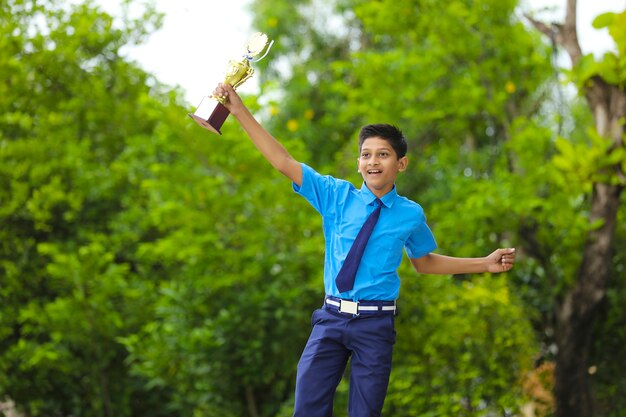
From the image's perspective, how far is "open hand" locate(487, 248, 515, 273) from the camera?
331 cm

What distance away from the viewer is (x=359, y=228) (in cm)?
310

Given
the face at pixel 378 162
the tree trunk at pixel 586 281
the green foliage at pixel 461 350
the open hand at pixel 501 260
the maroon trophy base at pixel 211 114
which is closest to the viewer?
the maroon trophy base at pixel 211 114

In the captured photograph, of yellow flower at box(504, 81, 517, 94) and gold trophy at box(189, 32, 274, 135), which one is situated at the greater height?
yellow flower at box(504, 81, 517, 94)

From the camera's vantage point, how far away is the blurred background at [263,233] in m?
6.04

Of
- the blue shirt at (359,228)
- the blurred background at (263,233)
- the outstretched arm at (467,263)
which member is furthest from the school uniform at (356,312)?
the blurred background at (263,233)

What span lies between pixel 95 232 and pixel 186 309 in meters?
1.95

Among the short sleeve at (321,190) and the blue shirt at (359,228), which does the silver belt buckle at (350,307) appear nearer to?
the blue shirt at (359,228)

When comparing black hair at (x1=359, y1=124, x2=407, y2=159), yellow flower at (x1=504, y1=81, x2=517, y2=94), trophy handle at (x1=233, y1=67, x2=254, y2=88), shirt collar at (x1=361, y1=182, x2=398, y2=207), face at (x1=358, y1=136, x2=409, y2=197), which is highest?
yellow flower at (x1=504, y1=81, x2=517, y2=94)

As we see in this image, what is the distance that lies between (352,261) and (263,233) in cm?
327

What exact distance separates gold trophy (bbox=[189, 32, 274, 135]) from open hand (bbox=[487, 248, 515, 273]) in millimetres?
1077

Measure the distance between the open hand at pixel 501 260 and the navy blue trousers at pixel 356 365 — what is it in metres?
0.47

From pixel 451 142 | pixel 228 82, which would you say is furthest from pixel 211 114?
pixel 451 142

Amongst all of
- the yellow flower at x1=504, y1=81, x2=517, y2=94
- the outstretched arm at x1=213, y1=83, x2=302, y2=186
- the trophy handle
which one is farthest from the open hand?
the yellow flower at x1=504, y1=81, x2=517, y2=94

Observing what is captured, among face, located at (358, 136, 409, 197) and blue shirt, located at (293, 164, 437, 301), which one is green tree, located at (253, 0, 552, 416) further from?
face, located at (358, 136, 409, 197)
